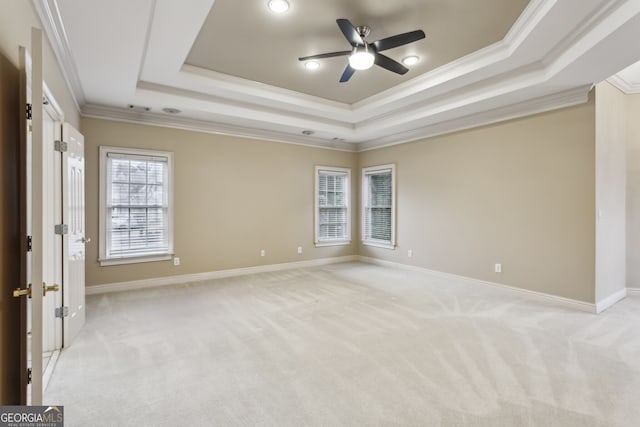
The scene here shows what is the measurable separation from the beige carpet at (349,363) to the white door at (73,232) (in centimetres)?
25

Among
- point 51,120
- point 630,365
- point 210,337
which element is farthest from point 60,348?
point 630,365

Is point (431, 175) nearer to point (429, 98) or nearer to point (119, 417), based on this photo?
point (429, 98)

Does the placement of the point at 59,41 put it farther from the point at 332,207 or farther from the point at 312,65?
the point at 332,207

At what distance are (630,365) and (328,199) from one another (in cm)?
532

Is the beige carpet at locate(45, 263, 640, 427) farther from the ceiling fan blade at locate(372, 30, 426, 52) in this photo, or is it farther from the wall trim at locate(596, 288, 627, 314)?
the ceiling fan blade at locate(372, 30, 426, 52)

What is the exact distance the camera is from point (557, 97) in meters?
4.04

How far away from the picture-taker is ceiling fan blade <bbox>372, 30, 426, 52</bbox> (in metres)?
2.66

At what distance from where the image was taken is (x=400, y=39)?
2783mm

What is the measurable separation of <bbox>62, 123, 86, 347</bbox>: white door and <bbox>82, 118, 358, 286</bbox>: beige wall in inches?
56.1

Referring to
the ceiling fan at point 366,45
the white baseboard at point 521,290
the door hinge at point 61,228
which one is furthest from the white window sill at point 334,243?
the door hinge at point 61,228

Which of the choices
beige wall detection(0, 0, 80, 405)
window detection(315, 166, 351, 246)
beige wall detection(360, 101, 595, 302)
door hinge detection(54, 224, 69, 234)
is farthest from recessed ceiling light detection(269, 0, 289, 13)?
window detection(315, 166, 351, 246)

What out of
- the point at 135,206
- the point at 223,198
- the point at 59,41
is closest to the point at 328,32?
the point at 59,41

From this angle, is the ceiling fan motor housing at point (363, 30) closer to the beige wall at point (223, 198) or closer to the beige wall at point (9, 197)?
the beige wall at point (9, 197)

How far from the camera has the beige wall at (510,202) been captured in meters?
3.96
